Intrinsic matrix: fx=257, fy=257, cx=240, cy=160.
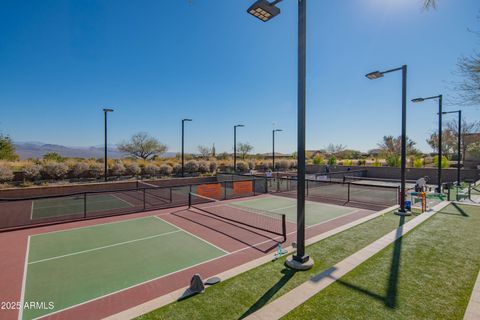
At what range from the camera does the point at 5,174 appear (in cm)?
1867

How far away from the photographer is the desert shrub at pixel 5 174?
60.9 ft

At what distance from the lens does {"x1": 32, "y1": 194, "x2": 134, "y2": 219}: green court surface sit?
42.3 ft

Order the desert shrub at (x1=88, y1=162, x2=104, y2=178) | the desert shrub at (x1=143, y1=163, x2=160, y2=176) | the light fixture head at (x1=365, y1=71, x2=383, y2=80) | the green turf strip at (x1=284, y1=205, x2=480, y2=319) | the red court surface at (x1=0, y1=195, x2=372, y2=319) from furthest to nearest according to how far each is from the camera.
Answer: the desert shrub at (x1=143, y1=163, x2=160, y2=176), the desert shrub at (x1=88, y1=162, x2=104, y2=178), the light fixture head at (x1=365, y1=71, x2=383, y2=80), the red court surface at (x1=0, y1=195, x2=372, y2=319), the green turf strip at (x1=284, y1=205, x2=480, y2=319)

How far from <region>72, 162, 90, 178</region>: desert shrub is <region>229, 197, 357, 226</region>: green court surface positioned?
15.6 m

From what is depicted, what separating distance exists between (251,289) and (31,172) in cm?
2208

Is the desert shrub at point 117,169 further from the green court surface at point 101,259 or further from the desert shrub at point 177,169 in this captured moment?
the green court surface at point 101,259

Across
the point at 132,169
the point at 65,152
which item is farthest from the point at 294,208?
the point at 65,152

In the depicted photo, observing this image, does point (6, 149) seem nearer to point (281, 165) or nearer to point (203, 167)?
point (203, 167)

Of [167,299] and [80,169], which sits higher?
[80,169]

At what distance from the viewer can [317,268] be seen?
239 inches

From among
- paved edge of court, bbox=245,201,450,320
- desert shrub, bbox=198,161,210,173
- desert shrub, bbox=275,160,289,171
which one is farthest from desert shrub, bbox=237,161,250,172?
paved edge of court, bbox=245,201,450,320

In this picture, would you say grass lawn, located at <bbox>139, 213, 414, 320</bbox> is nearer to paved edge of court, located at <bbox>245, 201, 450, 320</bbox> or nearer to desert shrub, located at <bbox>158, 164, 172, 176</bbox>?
paved edge of court, located at <bbox>245, 201, 450, 320</bbox>

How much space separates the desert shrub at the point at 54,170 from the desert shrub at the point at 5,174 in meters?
2.09

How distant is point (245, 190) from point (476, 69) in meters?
13.1
